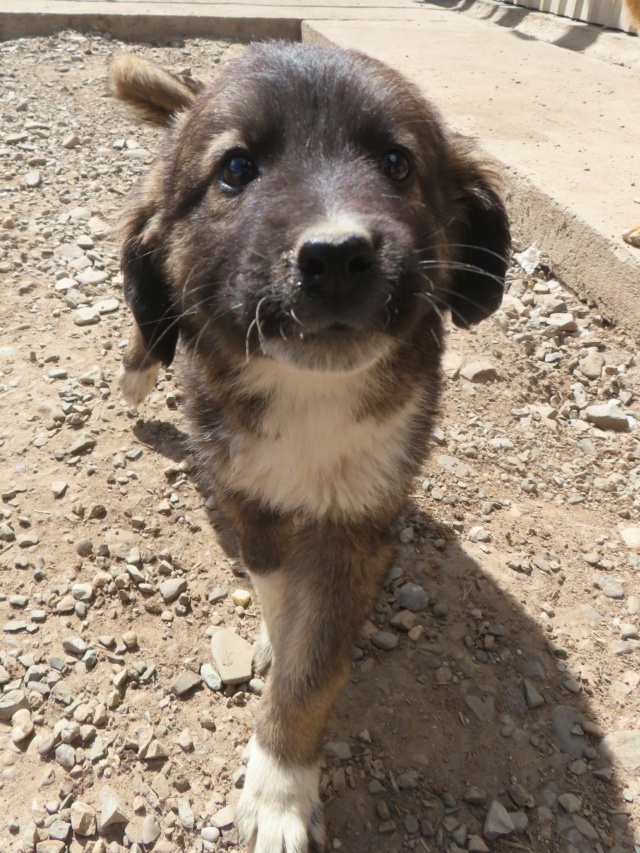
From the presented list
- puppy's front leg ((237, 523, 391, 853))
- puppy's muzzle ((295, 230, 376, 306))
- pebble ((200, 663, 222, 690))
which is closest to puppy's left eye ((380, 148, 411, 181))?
puppy's muzzle ((295, 230, 376, 306))

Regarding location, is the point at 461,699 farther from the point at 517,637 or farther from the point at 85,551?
the point at 85,551

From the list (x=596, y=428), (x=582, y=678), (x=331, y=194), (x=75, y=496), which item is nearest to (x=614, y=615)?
(x=582, y=678)

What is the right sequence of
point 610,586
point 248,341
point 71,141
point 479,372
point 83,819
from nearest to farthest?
point 248,341
point 83,819
point 610,586
point 479,372
point 71,141

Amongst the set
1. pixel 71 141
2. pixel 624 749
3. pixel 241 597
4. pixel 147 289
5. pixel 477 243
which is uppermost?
pixel 477 243

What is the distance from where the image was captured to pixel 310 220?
178 cm

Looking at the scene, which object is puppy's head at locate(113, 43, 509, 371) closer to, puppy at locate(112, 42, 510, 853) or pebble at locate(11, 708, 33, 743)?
puppy at locate(112, 42, 510, 853)

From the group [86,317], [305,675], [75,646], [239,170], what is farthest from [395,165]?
[86,317]

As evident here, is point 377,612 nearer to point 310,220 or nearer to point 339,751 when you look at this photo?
point 339,751

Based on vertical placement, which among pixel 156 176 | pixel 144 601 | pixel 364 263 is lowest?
pixel 144 601

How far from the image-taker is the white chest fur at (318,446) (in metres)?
2.27

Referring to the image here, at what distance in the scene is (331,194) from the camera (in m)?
1.87

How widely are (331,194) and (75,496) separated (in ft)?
6.01

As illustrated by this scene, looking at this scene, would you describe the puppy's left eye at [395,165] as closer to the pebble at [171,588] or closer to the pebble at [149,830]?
the pebble at [171,588]

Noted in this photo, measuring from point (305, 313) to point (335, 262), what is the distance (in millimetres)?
150
